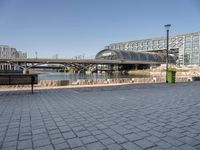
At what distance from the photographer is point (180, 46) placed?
335 ft

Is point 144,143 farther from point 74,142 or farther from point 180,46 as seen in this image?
point 180,46

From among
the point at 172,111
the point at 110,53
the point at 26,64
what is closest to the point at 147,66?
the point at 110,53

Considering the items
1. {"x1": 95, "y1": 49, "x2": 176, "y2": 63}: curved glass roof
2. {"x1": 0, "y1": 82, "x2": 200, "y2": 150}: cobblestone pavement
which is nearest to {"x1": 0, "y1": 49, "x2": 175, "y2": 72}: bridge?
{"x1": 95, "y1": 49, "x2": 176, "y2": 63}: curved glass roof

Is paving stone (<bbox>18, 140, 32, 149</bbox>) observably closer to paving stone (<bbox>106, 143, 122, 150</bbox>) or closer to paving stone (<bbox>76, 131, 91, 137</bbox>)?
paving stone (<bbox>76, 131, 91, 137</bbox>)

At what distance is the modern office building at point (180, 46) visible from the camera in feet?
301

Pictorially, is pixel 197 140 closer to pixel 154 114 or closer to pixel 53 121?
pixel 154 114

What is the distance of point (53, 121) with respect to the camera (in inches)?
184

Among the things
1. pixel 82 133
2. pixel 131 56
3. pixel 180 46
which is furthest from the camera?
pixel 131 56

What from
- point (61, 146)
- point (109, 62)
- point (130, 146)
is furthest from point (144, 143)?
point (109, 62)

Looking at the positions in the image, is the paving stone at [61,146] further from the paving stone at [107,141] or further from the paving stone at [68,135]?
the paving stone at [107,141]

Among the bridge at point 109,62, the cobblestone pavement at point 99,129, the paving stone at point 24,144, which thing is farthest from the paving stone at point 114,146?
the bridge at point 109,62

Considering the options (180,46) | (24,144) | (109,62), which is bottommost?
(24,144)

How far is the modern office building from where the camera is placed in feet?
301

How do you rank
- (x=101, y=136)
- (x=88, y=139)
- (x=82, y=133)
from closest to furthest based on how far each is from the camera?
(x=88, y=139)
(x=101, y=136)
(x=82, y=133)
